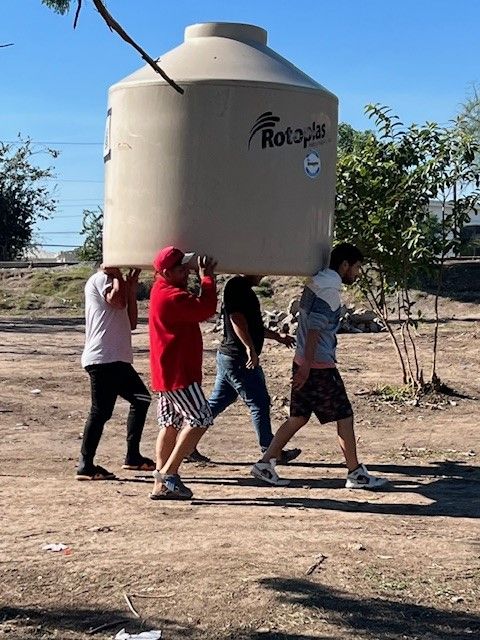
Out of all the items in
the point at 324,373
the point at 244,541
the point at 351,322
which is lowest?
the point at 244,541

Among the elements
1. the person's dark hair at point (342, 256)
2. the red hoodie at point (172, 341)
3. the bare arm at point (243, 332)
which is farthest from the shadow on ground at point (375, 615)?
the bare arm at point (243, 332)

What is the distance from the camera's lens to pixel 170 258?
20.0 feet

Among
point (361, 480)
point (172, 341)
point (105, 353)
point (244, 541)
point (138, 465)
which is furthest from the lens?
point (138, 465)

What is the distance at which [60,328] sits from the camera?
22422mm

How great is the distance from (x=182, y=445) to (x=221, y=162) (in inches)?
83.1

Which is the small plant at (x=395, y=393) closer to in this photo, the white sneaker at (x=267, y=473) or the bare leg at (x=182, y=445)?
the white sneaker at (x=267, y=473)

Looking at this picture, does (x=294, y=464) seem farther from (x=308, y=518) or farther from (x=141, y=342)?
(x=141, y=342)

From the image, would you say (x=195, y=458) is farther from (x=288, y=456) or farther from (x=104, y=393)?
(x=104, y=393)

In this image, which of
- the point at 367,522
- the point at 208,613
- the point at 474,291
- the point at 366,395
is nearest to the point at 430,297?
the point at 474,291

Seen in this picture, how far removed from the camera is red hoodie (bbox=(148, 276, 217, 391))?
6.93 metres

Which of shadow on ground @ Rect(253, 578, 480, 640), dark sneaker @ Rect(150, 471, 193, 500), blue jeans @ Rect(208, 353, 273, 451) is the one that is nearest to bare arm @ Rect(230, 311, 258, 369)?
blue jeans @ Rect(208, 353, 273, 451)

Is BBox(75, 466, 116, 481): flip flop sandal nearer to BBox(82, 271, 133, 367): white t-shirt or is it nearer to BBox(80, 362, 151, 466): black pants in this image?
BBox(80, 362, 151, 466): black pants

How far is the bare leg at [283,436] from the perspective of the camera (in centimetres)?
768

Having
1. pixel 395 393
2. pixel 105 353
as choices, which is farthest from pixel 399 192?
pixel 105 353
